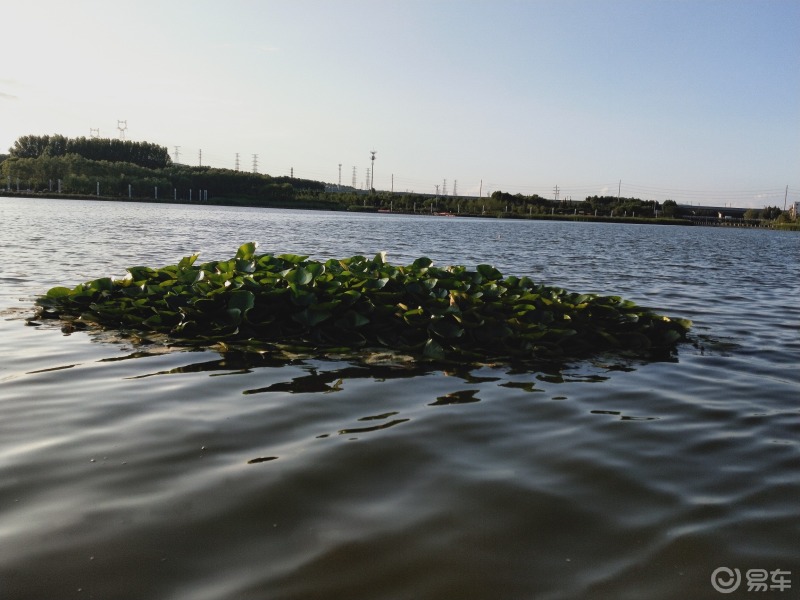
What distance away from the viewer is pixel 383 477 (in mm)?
3543

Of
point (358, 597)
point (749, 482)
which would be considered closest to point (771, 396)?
point (749, 482)

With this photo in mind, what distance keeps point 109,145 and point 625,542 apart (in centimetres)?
15829

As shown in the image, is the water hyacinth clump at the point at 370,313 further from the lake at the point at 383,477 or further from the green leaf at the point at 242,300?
the lake at the point at 383,477

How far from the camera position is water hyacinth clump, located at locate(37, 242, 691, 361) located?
22.2 feet

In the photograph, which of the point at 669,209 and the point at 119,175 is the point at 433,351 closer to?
the point at 119,175

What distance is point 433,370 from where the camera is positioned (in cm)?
603

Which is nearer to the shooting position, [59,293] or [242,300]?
[242,300]

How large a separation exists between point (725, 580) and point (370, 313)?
4.70 m

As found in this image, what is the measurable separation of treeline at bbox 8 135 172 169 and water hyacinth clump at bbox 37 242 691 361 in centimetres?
14492

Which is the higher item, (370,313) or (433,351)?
(370,313)

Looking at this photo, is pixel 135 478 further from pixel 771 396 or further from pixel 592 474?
pixel 771 396

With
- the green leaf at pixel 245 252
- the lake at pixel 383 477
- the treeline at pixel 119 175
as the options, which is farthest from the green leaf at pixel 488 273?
the treeline at pixel 119 175

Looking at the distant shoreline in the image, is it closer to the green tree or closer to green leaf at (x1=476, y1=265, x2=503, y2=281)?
the green tree

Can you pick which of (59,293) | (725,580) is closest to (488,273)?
(59,293)
